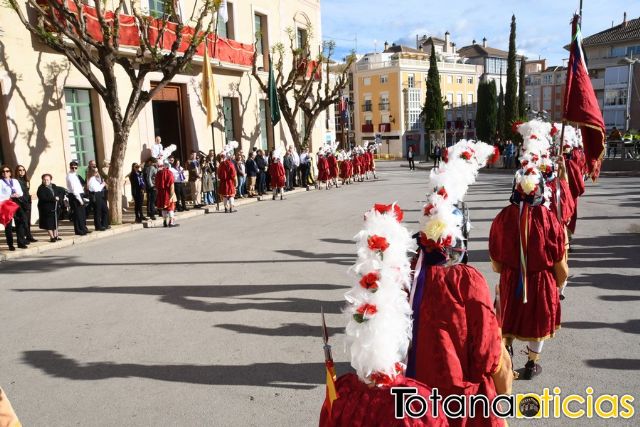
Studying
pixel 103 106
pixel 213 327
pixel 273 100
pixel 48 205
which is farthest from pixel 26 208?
pixel 273 100

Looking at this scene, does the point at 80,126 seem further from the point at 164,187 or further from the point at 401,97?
the point at 401,97

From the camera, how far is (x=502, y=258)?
440 centimetres

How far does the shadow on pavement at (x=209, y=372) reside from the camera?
4.55 meters

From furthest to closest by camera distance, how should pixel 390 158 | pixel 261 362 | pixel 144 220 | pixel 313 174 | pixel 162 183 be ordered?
1. pixel 390 158
2. pixel 313 174
3. pixel 144 220
4. pixel 162 183
5. pixel 261 362

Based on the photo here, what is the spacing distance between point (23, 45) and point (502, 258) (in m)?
14.7

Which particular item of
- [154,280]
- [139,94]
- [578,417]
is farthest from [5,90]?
[578,417]

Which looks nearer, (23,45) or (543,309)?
(543,309)

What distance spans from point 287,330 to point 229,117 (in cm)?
1827

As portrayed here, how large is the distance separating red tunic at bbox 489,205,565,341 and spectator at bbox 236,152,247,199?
595 inches

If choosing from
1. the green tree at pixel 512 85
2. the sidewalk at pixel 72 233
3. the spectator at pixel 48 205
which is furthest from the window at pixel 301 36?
the spectator at pixel 48 205

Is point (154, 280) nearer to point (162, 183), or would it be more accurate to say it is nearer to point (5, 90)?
point (162, 183)

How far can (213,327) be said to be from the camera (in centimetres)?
595

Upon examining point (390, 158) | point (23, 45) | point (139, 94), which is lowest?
point (390, 158)

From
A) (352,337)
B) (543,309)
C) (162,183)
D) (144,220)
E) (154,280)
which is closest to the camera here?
(352,337)
